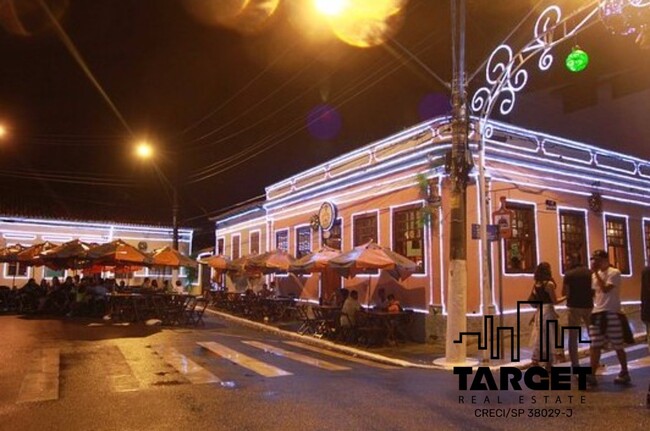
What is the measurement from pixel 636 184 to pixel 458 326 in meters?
11.3

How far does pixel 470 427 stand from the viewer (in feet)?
20.0

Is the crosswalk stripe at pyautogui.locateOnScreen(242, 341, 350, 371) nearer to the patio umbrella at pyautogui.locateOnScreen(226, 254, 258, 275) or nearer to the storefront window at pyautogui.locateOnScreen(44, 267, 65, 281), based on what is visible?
the patio umbrella at pyautogui.locateOnScreen(226, 254, 258, 275)

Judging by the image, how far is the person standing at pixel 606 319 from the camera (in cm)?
823

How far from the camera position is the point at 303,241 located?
22828 mm

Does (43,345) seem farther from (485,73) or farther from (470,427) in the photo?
(485,73)

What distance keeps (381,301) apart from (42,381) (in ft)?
32.0

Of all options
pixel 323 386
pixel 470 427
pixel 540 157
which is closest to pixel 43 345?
pixel 323 386

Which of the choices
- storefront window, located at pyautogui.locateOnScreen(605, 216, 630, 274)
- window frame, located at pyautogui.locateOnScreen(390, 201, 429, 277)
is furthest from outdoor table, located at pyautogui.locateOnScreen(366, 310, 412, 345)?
storefront window, located at pyautogui.locateOnScreen(605, 216, 630, 274)

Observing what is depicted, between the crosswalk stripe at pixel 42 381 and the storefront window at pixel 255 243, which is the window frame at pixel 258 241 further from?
the crosswalk stripe at pixel 42 381

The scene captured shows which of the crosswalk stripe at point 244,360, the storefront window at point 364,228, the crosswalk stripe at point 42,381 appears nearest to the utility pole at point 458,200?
the crosswalk stripe at point 244,360

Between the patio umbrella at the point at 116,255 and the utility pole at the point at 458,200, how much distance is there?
11750 mm

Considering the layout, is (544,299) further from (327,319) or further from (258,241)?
(258,241)

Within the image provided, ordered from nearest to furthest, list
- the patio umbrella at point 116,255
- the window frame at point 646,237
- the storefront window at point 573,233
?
the storefront window at point 573,233 < the patio umbrella at point 116,255 < the window frame at point 646,237

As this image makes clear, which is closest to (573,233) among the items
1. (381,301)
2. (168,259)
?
(381,301)
